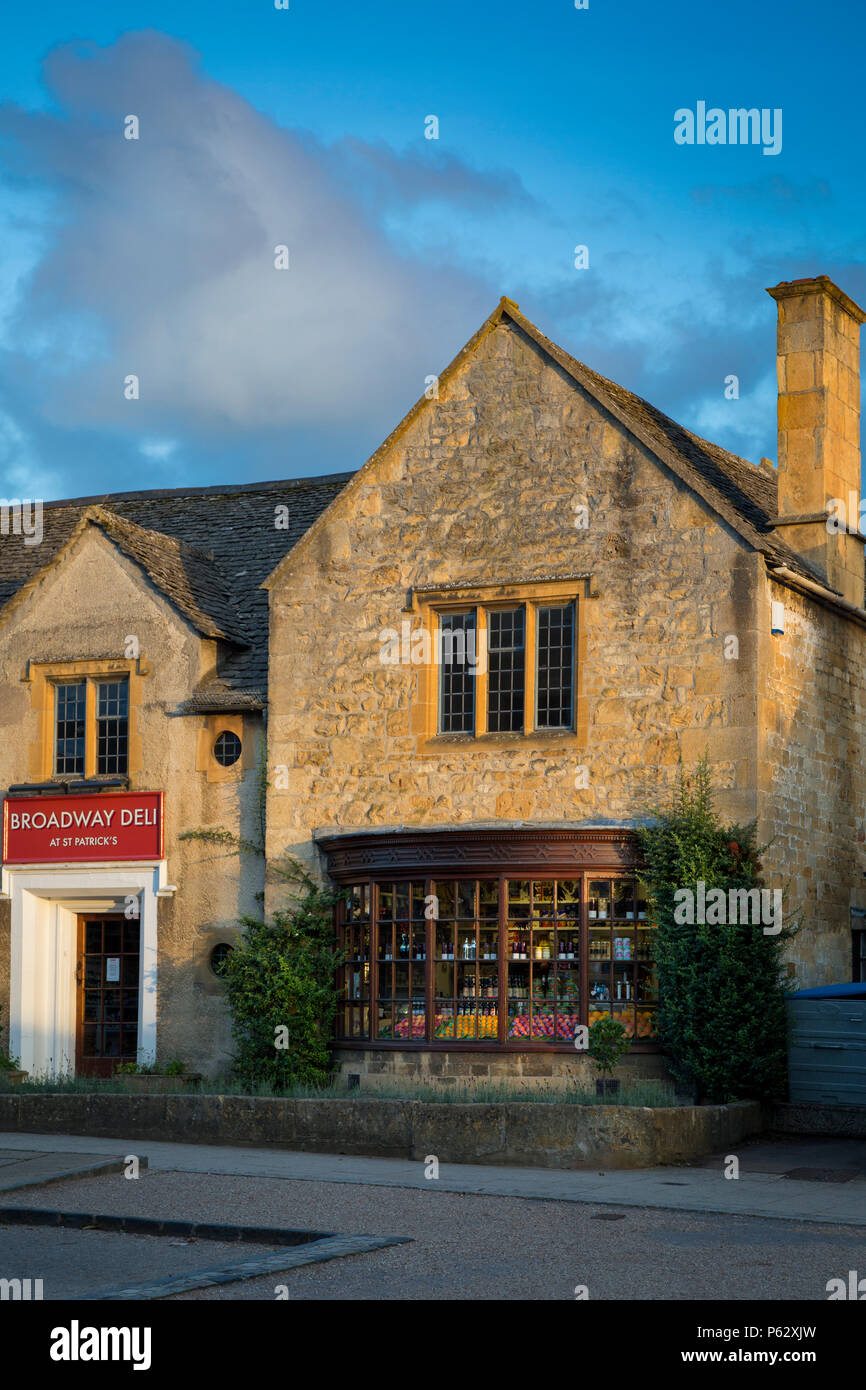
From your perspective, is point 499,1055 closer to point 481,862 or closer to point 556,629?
point 481,862

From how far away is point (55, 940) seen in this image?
24906 mm

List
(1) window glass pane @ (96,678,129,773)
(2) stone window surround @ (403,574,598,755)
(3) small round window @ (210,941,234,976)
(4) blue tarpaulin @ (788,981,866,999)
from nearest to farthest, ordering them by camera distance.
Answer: (4) blue tarpaulin @ (788,981,866,999) < (2) stone window surround @ (403,574,598,755) < (3) small round window @ (210,941,234,976) < (1) window glass pane @ (96,678,129,773)

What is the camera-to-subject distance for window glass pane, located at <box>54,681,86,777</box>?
2484 cm

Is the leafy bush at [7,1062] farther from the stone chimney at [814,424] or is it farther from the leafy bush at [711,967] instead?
the stone chimney at [814,424]

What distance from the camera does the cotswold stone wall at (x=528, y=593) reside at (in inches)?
818

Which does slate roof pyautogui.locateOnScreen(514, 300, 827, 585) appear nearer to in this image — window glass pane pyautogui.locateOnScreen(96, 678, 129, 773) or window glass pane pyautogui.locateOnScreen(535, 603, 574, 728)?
window glass pane pyautogui.locateOnScreen(535, 603, 574, 728)

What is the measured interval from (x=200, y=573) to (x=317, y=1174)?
1201 cm

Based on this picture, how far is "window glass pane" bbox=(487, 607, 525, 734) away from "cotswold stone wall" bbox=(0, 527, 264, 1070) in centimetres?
376

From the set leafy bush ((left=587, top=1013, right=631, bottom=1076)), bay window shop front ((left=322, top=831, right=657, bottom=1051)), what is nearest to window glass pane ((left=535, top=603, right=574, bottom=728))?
bay window shop front ((left=322, top=831, right=657, bottom=1051))

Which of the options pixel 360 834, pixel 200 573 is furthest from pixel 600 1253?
pixel 200 573

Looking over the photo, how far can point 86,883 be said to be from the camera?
955 inches

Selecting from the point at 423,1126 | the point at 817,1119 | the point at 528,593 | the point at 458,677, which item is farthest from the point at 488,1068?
the point at 528,593

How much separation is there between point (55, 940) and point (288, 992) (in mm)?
4876

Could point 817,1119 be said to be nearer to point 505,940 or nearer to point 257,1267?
point 505,940
